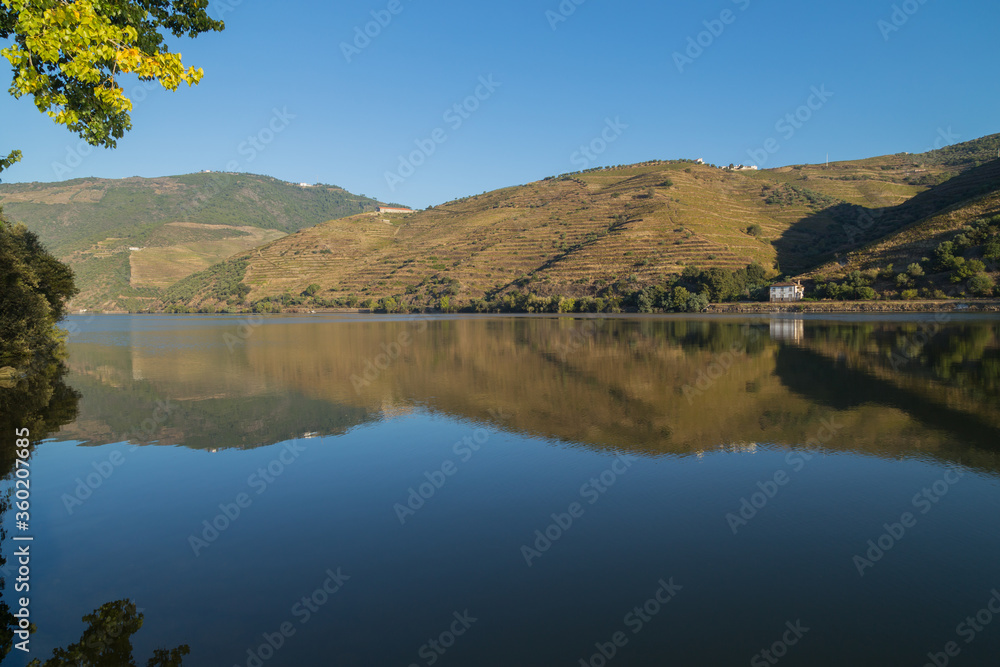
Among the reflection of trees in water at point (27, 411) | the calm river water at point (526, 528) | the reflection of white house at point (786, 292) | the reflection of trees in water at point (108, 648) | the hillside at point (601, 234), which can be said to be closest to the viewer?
the reflection of trees in water at point (108, 648)

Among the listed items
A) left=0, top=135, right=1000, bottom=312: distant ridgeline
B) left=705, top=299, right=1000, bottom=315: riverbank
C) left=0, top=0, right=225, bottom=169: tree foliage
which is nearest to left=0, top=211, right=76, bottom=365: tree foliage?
left=0, top=0, right=225, bottom=169: tree foliage

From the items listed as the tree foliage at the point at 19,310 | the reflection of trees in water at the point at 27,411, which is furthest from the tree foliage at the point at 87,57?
the tree foliage at the point at 19,310

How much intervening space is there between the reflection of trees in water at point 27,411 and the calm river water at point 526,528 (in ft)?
0.67

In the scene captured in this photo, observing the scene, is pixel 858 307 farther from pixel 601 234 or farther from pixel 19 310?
pixel 19 310

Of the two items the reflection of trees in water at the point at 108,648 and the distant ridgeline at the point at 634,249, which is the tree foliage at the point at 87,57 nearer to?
the reflection of trees in water at the point at 108,648

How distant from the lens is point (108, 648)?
500 cm

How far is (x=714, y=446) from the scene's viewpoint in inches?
454

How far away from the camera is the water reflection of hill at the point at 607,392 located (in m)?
12.7

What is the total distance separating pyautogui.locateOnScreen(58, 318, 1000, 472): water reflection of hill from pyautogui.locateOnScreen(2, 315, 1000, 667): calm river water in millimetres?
170

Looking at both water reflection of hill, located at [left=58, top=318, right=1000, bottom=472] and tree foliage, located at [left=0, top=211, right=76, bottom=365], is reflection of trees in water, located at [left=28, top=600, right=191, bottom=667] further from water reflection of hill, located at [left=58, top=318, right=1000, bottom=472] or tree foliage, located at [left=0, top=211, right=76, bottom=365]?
tree foliage, located at [left=0, top=211, right=76, bottom=365]

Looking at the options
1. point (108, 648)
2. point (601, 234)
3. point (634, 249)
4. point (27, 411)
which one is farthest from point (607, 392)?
point (601, 234)

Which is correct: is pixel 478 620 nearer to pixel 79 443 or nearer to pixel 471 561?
pixel 471 561

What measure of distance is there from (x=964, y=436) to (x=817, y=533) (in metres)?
7.05

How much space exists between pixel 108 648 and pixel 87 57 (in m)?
5.75
